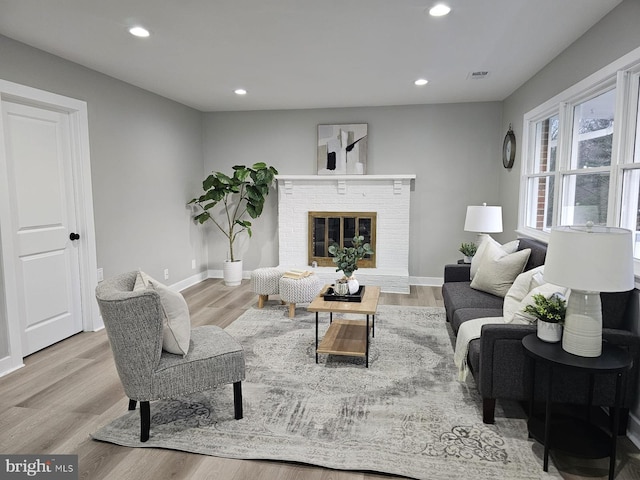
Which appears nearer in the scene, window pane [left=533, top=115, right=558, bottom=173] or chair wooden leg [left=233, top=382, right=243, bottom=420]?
chair wooden leg [left=233, top=382, right=243, bottom=420]

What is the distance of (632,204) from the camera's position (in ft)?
8.45

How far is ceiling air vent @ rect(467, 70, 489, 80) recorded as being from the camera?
13.3 ft

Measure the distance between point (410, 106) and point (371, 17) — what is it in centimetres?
303

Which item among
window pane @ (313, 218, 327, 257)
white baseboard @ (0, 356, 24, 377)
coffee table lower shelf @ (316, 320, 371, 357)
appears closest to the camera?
white baseboard @ (0, 356, 24, 377)

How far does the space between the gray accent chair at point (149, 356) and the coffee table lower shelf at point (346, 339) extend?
96cm

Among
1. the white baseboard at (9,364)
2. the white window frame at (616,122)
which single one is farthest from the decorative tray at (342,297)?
the white baseboard at (9,364)

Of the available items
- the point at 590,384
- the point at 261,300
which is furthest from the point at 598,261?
the point at 261,300

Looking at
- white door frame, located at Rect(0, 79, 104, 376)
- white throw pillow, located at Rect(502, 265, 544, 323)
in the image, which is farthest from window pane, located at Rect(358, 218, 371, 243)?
white door frame, located at Rect(0, 79, 104, 376)

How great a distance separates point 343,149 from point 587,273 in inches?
168

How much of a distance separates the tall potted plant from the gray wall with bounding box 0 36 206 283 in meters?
0.34

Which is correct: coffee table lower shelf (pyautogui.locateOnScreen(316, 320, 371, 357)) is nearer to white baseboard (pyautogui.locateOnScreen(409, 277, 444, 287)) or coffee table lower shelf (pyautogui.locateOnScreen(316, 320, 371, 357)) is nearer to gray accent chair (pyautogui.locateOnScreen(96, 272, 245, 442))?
gray accent chair (pyautogui.locateOnScreen(96, 272, 245, 442))

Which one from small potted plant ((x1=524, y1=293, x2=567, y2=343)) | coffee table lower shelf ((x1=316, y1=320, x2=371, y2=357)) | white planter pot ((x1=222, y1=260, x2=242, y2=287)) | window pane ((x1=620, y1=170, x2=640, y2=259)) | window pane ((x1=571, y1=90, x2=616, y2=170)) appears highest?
window pane ((x1=571, y1=90, x2=616, y2=170))

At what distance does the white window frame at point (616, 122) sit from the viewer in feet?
8.29

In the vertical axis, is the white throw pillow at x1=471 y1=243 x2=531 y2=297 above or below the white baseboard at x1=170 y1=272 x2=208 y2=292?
above
